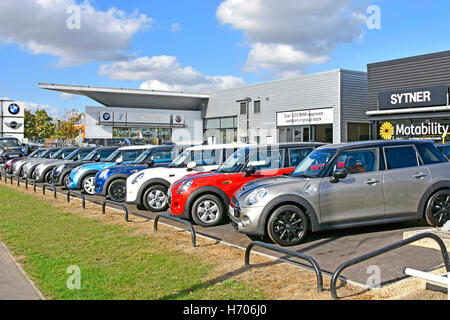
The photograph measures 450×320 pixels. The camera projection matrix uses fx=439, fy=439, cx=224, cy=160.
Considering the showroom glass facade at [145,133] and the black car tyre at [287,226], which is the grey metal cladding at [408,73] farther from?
the showroom glass facade at [145,133]

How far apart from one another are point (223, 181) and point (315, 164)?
84.1 inches

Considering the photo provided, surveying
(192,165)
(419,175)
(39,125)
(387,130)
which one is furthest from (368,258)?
(39,125)

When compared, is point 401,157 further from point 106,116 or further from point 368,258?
point 106,116

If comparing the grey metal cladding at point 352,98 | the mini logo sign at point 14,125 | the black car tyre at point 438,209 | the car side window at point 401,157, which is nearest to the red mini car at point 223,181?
the car side window at point 401,157

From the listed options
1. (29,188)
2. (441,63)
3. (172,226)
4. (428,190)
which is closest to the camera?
(428,190)

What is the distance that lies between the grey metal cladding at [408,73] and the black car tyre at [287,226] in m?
17.0

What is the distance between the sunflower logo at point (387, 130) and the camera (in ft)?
75.3

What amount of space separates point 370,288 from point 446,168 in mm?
3978

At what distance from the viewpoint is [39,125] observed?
74062 mm

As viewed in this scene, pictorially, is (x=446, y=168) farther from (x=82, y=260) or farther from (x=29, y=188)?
(x=29, y=188)

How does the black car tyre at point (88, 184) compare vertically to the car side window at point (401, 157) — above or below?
below
